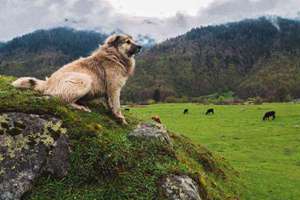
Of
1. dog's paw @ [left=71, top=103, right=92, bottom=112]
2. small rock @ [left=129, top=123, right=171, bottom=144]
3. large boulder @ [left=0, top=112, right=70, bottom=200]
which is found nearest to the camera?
large boulder @ [left=0, top=112, right=70, bottom=200]

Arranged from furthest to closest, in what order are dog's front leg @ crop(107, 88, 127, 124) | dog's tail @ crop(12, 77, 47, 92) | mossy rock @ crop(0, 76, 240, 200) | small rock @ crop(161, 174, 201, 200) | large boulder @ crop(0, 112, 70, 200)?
dog's front leg @ crop(107, 88, 127, 124) → dog's tail @ crop(12, 77, 47, 92) → small rock @ crop(161, 174, 201, 200) → mossy rock @ crop(0, 76, 240, 200) → large boulder @ crop(0, 112, 70, 200)

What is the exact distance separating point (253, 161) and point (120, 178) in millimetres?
18643

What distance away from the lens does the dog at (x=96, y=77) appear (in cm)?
1267

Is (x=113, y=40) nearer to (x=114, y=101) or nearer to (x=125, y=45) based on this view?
(x=125, y=45)

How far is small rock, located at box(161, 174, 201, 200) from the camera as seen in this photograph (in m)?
10.6

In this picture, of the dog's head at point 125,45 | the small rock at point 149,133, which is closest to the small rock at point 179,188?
the small rock at point 149,133

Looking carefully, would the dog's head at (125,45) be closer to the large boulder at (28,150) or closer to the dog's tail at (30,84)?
the dog's tail at (30,84)

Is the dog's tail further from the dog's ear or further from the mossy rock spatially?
the dog's ear

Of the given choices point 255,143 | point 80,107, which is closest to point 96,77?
point 80,107

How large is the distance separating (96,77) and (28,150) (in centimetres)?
353

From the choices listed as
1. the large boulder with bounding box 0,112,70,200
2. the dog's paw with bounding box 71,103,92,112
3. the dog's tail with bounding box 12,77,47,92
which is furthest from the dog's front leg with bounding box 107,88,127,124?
the large boulder with bounding box 0,112,70,200

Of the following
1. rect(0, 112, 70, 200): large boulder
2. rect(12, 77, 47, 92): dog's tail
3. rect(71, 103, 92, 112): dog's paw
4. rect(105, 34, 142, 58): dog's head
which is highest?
rect(105, 34, 142, 58): dog's head

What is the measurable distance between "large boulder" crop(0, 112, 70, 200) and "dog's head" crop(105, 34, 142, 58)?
3345 mm

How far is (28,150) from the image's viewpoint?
10484 mm
